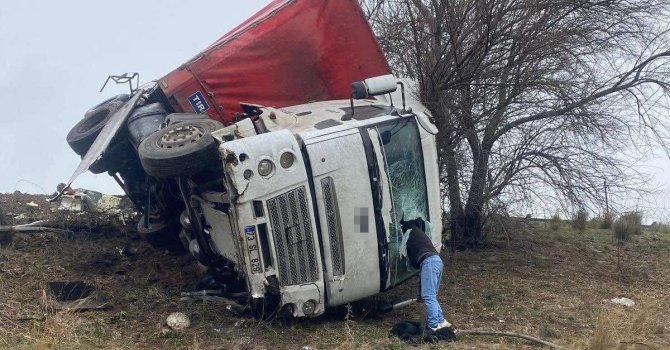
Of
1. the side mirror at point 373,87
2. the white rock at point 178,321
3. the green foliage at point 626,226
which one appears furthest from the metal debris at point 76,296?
the green foliage at point 626,226

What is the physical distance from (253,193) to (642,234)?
772cm

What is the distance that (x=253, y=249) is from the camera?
5727mm

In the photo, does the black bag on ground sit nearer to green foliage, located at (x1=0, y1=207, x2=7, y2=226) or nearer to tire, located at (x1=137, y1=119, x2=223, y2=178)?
tire, located at (x1=137, y1=119, x2=223, y2=178)

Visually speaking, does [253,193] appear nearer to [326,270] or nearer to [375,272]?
[326,270]

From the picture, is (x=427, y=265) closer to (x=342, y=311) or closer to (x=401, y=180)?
(x=401, y=180)

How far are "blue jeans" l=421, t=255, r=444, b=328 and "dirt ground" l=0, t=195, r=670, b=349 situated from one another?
266 millimetres

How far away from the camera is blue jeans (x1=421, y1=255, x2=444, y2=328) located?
19.6 ft

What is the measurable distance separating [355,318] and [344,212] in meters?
1.09

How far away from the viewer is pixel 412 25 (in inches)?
351

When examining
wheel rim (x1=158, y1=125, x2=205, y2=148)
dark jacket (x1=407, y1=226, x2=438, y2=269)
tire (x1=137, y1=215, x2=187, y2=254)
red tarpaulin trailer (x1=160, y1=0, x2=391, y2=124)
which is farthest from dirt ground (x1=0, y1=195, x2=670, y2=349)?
red tarpaulin trailer (x1=160, y1=0, x2=391, y2=124)

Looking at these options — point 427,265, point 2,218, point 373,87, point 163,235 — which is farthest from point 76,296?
point 373,87

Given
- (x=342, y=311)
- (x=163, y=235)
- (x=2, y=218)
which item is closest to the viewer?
(x=342, y=311)

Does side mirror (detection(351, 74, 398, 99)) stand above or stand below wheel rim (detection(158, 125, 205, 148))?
above

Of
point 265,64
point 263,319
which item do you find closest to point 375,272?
point 263,319
